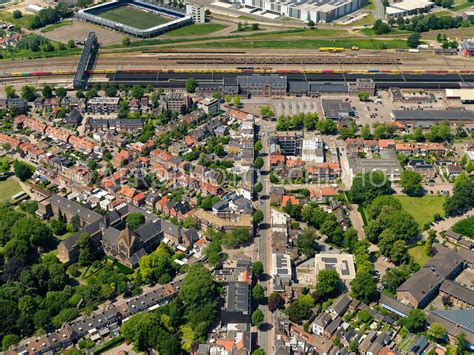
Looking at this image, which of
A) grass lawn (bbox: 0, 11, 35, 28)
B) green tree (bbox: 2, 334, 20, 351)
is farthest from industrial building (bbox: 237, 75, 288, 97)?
grass lawn (bbox: 0, 11, 35, 28)

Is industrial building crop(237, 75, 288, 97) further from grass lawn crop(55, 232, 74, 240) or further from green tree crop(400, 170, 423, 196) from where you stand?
grass lawn crop(55, 232, 74, 240)

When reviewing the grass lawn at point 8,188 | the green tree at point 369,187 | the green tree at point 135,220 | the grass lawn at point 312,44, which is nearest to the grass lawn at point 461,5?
the grass lawn at point 312,44

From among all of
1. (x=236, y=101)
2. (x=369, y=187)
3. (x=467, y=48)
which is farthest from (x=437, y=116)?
(x=467, y=48)

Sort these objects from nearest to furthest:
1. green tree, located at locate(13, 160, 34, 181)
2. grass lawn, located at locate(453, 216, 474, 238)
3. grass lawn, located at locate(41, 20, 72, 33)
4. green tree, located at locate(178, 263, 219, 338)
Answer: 1. green tree, located at locate(178, 263, 219, 338)
2. grass lawn, located at locate(453, 216, 474, 238)
3. green tree, located at locate(13, 160, 34, 181)
4. grass lawn, located at locate(41, 20, 72, 33)

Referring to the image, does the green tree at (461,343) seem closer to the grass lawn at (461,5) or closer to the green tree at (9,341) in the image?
the green tree at (9,341)

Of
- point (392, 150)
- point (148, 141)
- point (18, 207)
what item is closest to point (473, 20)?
A: point (392, 150)

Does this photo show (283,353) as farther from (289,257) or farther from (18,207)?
(18,207)
